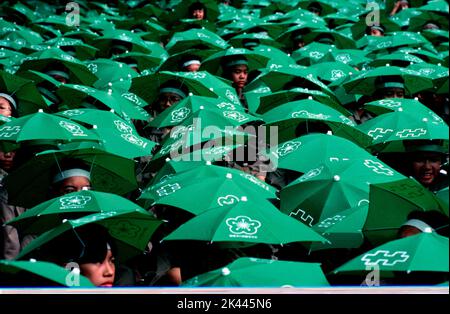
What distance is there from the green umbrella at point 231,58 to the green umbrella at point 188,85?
2.88 feet

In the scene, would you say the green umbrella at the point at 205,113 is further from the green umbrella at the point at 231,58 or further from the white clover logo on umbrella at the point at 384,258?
the white clover logo on umbrella at the point at 384,258

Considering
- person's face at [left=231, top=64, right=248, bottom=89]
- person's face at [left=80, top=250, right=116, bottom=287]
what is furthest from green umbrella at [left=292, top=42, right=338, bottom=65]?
person's face at [left=80, top=250, right=116, bottom=287]

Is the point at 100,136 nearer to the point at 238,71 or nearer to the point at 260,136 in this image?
the point at 260,136

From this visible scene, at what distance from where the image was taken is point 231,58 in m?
9.19

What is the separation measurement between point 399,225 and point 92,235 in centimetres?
208

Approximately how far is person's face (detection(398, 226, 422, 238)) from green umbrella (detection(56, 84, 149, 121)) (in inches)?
148

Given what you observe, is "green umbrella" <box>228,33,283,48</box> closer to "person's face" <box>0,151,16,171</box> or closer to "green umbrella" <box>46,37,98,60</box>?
"green umbrella" <box>46,37,98,60</box>

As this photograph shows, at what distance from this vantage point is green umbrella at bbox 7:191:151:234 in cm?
464

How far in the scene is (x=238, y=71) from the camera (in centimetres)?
913

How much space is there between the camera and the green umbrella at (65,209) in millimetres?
4641

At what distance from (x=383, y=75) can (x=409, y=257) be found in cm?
480

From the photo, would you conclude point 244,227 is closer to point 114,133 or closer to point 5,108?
point 114,133

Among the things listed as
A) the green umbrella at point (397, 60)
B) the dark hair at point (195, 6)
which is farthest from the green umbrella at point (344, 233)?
the dark hair at point (195, 6)
